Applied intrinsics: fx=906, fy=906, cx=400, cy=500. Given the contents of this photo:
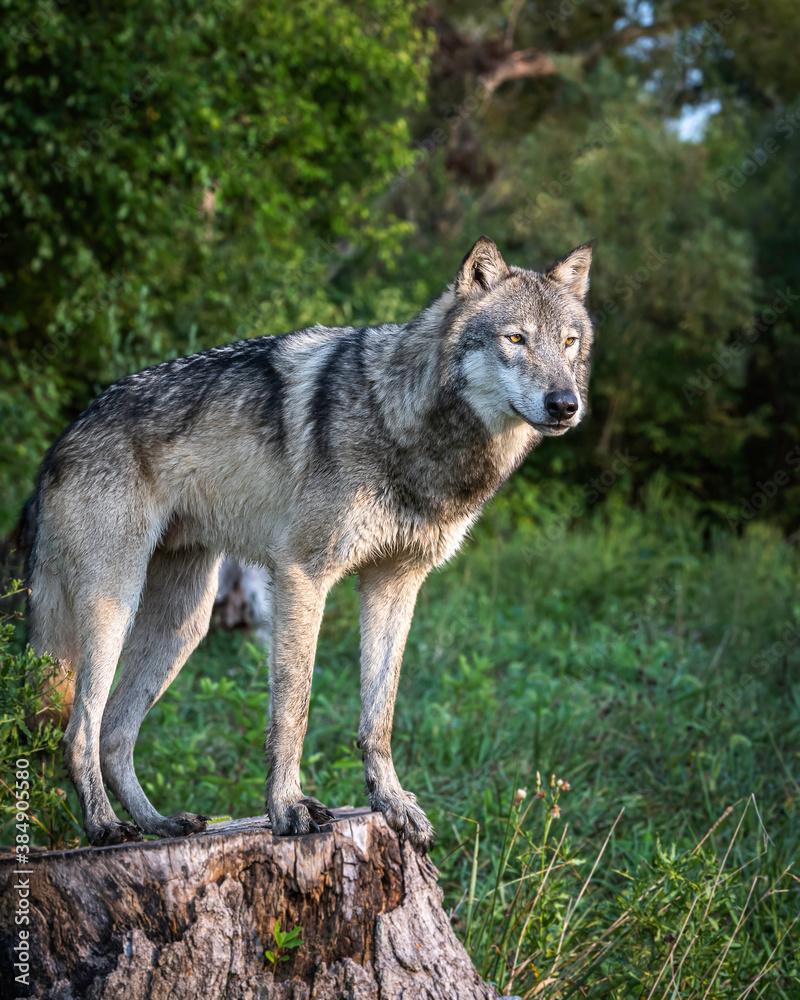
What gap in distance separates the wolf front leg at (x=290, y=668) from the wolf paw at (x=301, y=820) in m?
0.06

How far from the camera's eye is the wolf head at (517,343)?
3377 mm

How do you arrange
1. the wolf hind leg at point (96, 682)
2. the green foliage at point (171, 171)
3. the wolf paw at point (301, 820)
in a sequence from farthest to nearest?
the green foliage at point (171, 171)
the wolf hind leg at point (96, 682)
the wolf paw at point (301, 820)

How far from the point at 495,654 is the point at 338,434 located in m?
4.07

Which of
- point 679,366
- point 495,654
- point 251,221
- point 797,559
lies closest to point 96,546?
point 495,654

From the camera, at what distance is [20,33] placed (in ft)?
26.0

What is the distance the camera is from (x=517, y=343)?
3547 millimetres

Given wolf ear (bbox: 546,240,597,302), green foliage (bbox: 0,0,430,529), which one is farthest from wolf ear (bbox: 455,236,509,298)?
green foliage (bbox: 0,0,430,529)

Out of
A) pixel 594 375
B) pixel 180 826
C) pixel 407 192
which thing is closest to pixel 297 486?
pixel 180 826

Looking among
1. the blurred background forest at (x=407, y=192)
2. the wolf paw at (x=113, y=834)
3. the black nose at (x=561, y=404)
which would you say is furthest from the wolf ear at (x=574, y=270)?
the blurred background forest at (x=407, y=192)

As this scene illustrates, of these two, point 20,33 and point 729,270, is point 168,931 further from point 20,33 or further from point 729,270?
point 729,270

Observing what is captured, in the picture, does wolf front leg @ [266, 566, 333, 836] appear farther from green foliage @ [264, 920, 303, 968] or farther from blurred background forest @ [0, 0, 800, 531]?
blurred background forest @ [0, 0, 800, 531]

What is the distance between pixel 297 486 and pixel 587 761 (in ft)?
8.79

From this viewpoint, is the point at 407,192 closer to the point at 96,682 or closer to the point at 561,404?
the point at 561,404

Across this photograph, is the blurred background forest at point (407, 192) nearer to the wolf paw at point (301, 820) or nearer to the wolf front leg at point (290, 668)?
the wolf front leg at point (290, 668)
